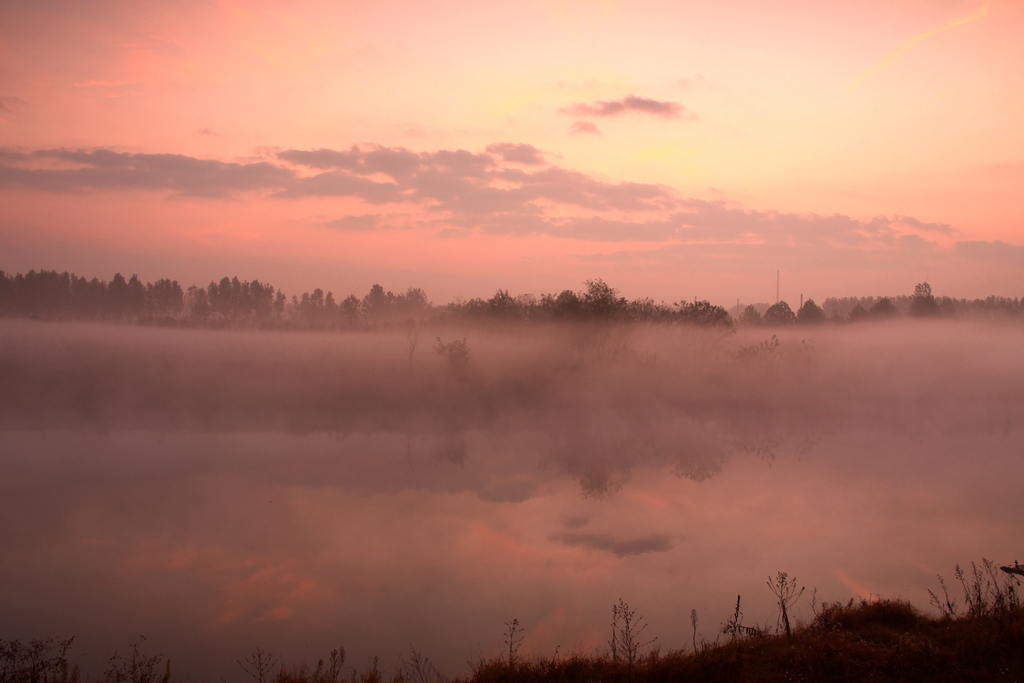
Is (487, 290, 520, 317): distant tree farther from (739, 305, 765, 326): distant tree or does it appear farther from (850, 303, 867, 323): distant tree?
(850, 303, 867, 323): distant tree

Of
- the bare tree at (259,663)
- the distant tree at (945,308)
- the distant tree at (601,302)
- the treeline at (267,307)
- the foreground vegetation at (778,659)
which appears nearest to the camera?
the foreground vegetation at (778,659)

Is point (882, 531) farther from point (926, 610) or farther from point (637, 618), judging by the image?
point (637, 618)

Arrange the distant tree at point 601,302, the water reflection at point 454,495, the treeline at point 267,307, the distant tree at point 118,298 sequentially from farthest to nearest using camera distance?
the distant tree at point 118,298 < the treeline at point 267,307 < the distant tree at point 601,302 < the water reflection at point 454,495

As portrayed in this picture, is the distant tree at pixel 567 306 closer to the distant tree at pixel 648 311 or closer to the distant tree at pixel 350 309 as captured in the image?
the distant tree at pixel 648 311

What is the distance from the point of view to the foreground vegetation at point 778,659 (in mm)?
9094

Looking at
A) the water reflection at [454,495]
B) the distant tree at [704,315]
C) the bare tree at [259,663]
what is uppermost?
the distant tree at [704,315]

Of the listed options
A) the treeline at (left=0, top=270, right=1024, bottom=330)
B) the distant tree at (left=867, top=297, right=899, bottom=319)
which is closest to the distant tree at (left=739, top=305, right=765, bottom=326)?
the treeline at (left=0, top=270, right=1024, bottom=330)

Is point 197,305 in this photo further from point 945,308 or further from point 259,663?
point 945,308

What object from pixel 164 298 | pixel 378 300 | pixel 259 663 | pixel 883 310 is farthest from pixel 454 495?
pixel 164 298

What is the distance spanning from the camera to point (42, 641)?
12719mm

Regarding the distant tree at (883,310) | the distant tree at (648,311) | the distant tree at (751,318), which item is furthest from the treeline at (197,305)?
the distant tree at (883,310)

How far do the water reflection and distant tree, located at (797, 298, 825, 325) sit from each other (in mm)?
33010

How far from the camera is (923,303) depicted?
306 feet

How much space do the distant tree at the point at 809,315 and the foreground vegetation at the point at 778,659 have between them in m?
81.0
